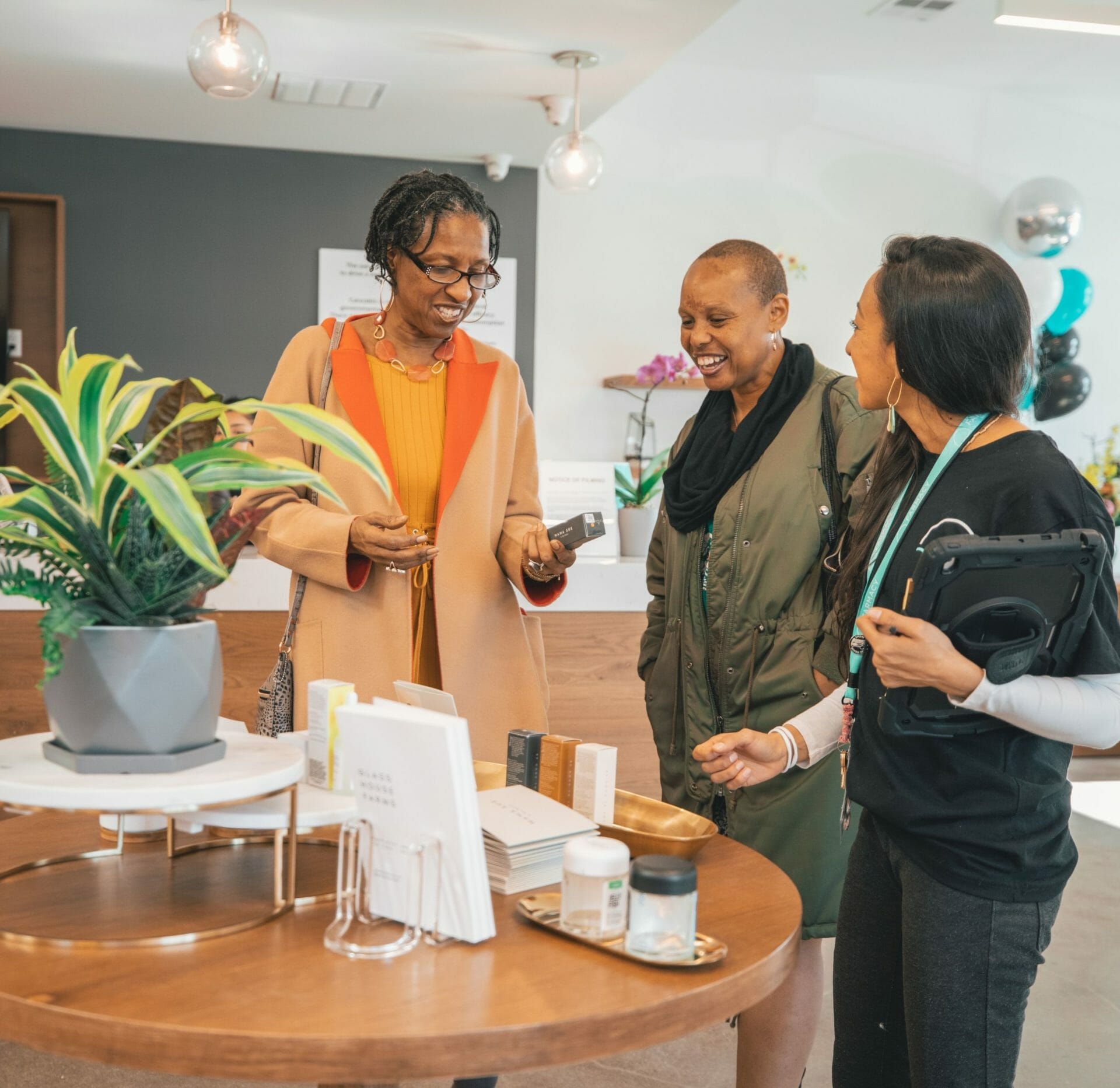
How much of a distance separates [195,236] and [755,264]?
4.59 meters

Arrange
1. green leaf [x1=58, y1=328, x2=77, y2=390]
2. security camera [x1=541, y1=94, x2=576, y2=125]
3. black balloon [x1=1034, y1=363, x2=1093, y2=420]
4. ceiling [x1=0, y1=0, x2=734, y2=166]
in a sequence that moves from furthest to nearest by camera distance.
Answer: black balloon [x1=1034, y1=363, x2=1093, y2=420], security camera [x1=541, y1=94, x2=576, y2=125], ceiling [x1=0, y1=0, x2=734, y2=166], green leaf [x1=58, y1=328, x2=77, y2=390]

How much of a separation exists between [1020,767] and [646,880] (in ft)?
1.76

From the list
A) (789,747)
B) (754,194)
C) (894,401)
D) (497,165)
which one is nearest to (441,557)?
(789,747)

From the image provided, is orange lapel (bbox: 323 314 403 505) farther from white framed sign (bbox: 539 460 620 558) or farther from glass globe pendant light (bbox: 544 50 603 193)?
glass globe pendant light (bbox: 544 50 603 193)

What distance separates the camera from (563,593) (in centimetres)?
326

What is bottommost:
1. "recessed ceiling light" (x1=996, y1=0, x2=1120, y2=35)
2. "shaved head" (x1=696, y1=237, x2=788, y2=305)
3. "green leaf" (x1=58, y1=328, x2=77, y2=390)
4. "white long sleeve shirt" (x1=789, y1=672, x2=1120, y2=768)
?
"white long sleeve shirt" (x1=789, y1=672, x2=1120, y2=768)

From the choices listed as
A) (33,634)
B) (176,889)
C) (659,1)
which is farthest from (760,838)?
(659,1)

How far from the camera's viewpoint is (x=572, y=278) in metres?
6.70

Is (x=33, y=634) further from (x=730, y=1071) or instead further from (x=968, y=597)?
(x=968, y=597)

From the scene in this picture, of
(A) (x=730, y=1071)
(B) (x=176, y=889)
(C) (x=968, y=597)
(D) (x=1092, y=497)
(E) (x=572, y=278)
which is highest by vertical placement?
(E) (x=572, y=278)

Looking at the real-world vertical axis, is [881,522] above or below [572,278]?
below

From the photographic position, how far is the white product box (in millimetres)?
1549

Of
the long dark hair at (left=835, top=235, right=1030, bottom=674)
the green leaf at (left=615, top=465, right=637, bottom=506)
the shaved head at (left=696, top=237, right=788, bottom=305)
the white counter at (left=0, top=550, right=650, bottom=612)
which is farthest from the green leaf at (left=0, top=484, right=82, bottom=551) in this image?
the green leaf at (left=615, top=465, right=637, bottom=506)

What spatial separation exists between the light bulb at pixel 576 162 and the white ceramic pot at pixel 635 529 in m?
1.57
